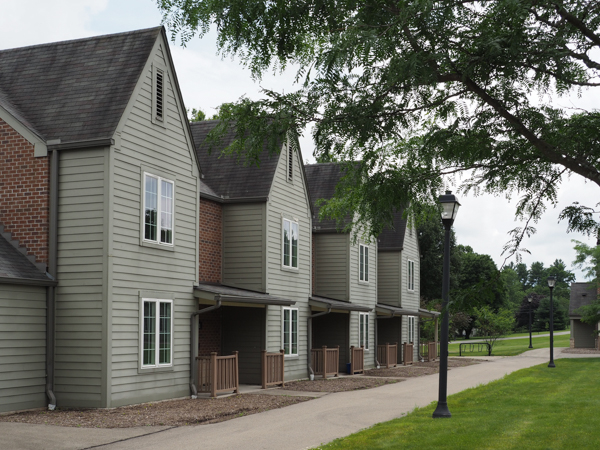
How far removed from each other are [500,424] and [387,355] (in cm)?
1948

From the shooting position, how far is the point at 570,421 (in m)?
14.0

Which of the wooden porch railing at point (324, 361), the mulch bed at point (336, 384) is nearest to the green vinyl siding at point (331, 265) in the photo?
the wooden porch railing at point (324, 361)

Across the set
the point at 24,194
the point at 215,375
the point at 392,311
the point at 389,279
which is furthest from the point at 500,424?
the point at 389,279

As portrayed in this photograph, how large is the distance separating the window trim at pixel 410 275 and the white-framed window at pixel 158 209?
69.4 feet

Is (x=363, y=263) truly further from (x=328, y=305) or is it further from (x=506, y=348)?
(x=506, y=348)

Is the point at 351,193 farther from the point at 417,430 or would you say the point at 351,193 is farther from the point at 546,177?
the point at 417,430

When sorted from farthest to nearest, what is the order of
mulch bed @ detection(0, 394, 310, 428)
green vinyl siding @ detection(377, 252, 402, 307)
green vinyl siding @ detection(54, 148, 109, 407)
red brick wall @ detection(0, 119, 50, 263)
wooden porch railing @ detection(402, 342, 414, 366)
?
1. green vinyl siding @ detection(377, 252, 402, 307)
2. wooden porch railing @ detection(402, 342, 414, 366)
3. red brick wall @ detection(0, 119, 50, 263)
4. green vinyl siding @ detection(54, 148, 109, 407)
5. mulch bed @ detection(0, 394, 310, 428)

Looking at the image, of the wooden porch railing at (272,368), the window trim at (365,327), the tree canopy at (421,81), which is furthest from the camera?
the window trim at (365,327)

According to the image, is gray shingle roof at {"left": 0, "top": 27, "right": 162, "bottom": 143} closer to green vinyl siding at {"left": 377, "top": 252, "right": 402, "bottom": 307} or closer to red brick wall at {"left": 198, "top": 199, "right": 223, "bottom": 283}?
red brick wall at {"left": 198, "top": 199, "right": 223, "bottom": 283}

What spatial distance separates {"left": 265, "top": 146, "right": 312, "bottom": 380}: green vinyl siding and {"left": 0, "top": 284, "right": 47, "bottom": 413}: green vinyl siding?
8572 millimetres

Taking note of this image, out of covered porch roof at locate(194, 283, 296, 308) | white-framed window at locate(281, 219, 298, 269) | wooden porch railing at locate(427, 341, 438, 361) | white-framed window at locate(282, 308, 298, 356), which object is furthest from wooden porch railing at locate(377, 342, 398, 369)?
covered porch roof at locate(194, 283, 296, 308)

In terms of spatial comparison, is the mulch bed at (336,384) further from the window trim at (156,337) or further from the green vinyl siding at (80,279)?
the green vinyl siding at (80,279)

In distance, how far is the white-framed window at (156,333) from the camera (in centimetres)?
1686

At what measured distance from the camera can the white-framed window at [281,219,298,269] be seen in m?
24.3
